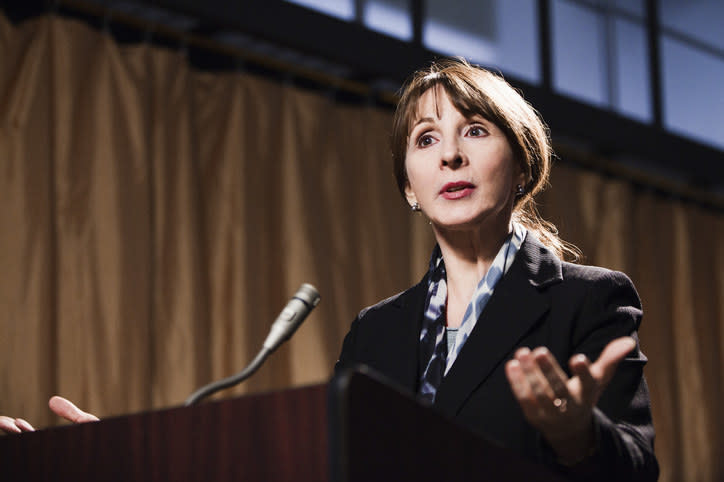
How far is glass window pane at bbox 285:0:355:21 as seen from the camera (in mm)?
3991

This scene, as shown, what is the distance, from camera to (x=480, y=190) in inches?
61.2

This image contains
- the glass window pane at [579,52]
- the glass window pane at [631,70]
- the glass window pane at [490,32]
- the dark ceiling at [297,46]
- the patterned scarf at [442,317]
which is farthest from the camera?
the glass window pane at [631,70]

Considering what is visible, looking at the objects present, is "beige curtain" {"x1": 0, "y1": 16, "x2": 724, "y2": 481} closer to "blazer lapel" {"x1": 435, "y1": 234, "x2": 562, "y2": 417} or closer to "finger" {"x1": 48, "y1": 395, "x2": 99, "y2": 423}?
"finger" {"x1": 48, "y1": 395, "x2": 99, "y2": 423}

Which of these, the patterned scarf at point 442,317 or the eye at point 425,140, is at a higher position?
the eye at point 425,140

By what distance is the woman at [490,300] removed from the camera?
4.09ft

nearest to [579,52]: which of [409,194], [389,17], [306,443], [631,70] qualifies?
[631,70]

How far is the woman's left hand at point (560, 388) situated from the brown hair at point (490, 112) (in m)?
0.69

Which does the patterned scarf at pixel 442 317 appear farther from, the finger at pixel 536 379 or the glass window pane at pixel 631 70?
the glass window pane at pixel 631 70

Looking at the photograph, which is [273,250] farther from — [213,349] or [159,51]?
[159,51]

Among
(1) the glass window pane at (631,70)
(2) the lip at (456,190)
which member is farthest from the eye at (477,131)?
(1) the glass window pane at (631,70)

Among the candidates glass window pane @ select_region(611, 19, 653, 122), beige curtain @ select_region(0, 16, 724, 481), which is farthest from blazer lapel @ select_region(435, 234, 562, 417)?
glass window pane @ select_region(611, 19, 653, 122)

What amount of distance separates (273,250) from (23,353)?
1179mm

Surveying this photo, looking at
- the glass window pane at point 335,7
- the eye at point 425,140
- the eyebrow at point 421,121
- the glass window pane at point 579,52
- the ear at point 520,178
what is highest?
the glass window pane at point 579,52

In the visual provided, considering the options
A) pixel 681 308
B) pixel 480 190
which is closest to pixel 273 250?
pixel 480 190
